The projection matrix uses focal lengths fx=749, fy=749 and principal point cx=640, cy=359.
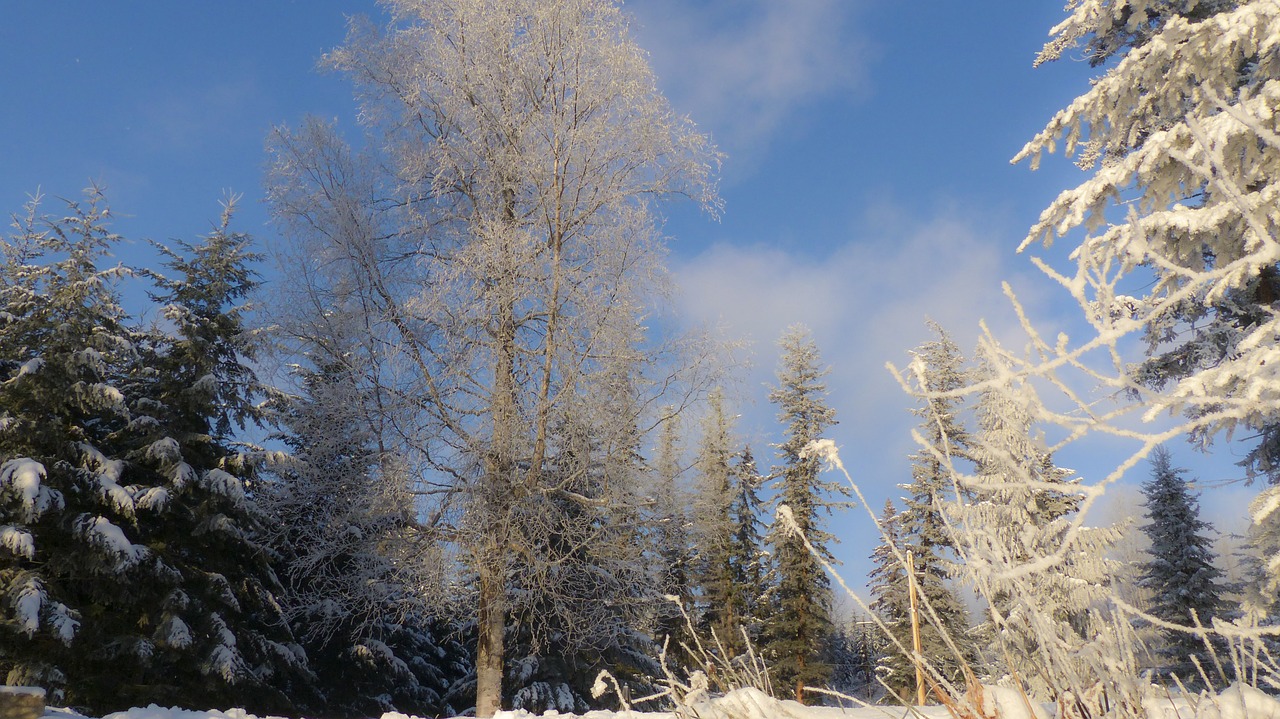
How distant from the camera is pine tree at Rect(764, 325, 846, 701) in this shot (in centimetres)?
2019

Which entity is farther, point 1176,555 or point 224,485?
point 1176,555

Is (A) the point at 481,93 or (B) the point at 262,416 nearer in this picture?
(A) the point at 481,93

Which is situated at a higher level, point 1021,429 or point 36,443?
point 36,443

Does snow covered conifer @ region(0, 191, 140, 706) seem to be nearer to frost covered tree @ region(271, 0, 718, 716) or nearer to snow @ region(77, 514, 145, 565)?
snow @ region(77, 514, 145, 565)

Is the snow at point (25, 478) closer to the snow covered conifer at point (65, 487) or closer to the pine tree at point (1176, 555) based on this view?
the snow covered conifer at point (65, 487)

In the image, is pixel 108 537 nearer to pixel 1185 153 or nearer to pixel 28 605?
pixel 28 605

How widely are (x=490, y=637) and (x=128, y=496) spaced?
580 cm

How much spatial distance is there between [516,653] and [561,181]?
10761 mm

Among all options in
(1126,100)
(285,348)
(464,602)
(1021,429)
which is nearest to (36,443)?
(285,348)

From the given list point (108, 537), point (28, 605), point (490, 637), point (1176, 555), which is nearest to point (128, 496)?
point (108, 537)

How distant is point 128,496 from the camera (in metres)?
10.4

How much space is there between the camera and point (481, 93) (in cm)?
974

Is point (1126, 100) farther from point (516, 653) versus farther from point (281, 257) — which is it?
point (516, 653)

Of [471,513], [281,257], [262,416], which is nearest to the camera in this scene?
[471,513]
